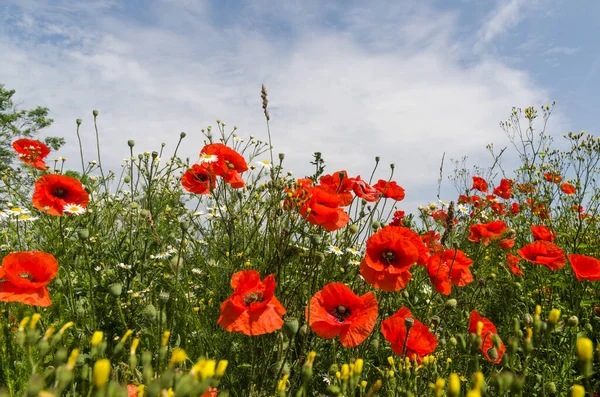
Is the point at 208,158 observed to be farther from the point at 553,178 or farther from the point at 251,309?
the point at 553,178

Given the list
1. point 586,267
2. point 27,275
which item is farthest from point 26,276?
point 586,267

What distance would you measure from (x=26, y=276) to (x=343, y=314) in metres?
1.54

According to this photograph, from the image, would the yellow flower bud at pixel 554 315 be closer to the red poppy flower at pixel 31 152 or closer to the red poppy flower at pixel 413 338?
the red poppy flower at pixel 413 338

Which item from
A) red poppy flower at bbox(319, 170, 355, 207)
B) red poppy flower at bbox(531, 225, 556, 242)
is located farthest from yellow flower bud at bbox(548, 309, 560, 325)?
red poppy flower at bbox(531, 225, 556, 242)

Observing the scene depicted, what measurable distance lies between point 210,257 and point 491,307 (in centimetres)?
270

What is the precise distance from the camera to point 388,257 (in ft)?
7.53

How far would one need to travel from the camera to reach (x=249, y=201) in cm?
344

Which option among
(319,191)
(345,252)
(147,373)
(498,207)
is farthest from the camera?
(498,207)

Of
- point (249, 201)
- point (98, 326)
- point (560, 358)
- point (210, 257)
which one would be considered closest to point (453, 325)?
Result: point (560, 358)

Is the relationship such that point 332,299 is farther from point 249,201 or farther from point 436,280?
point 249,201

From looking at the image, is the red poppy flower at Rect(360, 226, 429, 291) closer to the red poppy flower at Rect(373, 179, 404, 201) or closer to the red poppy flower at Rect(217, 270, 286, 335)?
the red poppy flower at Rect(217, 270, 286, 335)

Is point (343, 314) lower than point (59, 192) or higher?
lower

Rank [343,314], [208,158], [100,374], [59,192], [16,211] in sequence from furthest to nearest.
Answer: [16,211] < [59,192] < [208,158] < [343,314] < [100,374]

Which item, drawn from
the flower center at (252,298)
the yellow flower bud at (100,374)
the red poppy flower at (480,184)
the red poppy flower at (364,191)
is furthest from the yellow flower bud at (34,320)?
the red poppy flower at (480,184)
